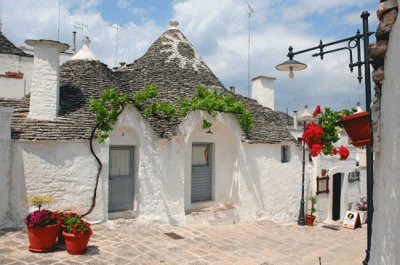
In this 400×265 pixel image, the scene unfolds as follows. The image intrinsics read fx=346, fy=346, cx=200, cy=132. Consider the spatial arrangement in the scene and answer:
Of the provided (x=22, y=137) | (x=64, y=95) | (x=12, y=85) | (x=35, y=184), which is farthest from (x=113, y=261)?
(x=12, y=85)

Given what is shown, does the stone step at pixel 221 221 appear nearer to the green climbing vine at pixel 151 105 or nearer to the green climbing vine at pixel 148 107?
the green climbing vine at pixel 148 107

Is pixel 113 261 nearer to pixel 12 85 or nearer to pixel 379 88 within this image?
pixel 379 88

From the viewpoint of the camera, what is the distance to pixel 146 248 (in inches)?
330

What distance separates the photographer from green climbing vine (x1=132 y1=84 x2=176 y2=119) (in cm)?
1049

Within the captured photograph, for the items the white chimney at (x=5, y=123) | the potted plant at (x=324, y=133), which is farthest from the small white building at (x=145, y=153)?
the potted plant at (x=324, y=133)

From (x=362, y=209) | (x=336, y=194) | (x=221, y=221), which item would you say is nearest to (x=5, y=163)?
(x=221, y=221)

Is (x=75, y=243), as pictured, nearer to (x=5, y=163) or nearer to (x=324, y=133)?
Result: (x=5, y=163)

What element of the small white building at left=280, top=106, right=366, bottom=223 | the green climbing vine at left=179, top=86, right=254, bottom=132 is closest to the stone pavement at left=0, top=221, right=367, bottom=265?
the green climbing vine at left=179, top=86, right=254, bottom=132

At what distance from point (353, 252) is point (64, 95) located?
9572mm

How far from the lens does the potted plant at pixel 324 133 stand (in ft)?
26.3

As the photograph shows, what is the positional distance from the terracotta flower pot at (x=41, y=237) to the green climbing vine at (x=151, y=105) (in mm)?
4549

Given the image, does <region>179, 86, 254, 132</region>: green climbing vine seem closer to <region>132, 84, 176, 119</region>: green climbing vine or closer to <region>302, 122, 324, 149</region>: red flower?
<region>132, 84, 176, 119</region>: green climbing vine

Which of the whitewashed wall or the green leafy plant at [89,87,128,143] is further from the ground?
the green leafy plant at [89,87,128,143]

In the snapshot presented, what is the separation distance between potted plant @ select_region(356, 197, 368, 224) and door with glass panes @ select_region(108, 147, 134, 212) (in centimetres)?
1025
